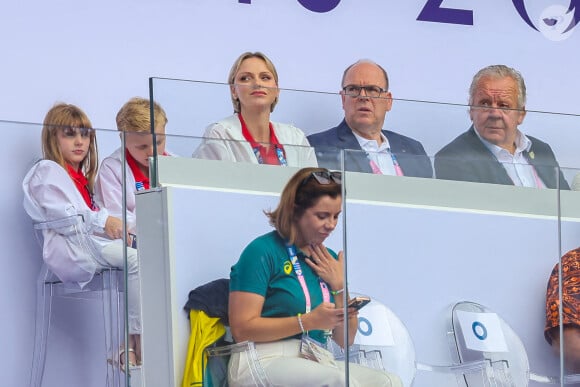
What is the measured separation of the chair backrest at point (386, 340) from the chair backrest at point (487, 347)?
0.18 metres

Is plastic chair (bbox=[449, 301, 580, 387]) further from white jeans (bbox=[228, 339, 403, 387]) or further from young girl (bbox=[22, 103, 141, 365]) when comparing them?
young girl (bbox=[22, 103, 141, 365])

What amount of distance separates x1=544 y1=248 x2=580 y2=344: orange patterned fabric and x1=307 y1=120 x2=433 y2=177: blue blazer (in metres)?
0.52

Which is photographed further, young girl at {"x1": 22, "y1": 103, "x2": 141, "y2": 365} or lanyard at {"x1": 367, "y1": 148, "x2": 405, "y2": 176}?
lanyard at {"x1": 367, "y1": 148, "x2": 405, "y2": 176}

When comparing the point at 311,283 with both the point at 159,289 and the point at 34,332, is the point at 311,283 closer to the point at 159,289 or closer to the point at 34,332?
the point at 159,289

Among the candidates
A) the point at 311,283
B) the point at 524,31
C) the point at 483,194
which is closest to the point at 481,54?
the point at 524,31

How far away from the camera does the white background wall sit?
278 inches

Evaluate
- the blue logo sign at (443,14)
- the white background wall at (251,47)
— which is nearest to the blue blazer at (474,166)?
the white background wall at (251,47)

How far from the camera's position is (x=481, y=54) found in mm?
8273

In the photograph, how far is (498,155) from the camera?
16.4ft

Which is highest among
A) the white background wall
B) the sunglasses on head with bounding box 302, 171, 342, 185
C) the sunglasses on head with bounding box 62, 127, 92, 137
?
the white background wall

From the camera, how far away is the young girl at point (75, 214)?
15.0ft

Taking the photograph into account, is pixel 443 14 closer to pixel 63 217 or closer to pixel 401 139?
pixel 401 139

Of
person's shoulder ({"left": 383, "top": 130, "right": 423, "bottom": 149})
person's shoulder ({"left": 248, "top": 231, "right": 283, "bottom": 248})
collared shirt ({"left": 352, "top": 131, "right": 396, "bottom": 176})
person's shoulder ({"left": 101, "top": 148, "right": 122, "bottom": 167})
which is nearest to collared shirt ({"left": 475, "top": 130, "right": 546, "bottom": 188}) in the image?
person's shoulder ({"left": 383, "top": 130, "right": 423, "bottom": 149})

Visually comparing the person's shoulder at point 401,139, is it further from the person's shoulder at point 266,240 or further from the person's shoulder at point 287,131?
the person's shoulder at point 266,240
